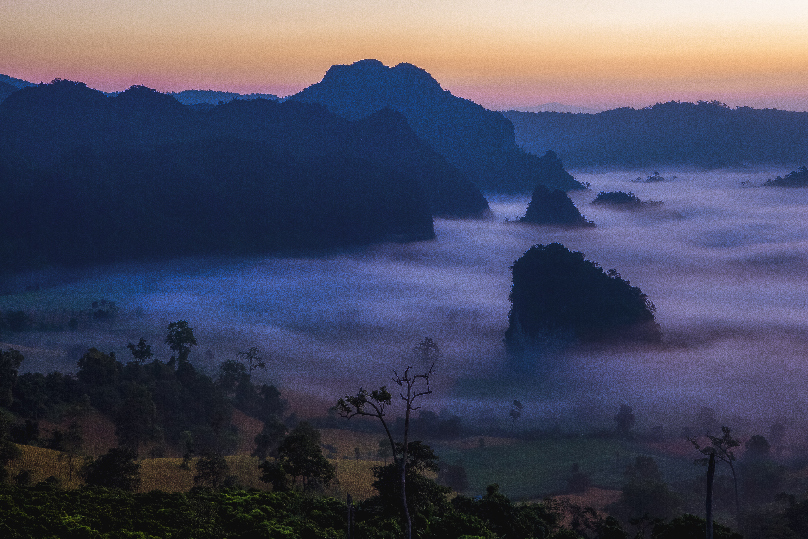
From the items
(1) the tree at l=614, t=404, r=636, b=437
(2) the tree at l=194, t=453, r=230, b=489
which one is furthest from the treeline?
(1) the tree at l=614, t=404, r=636, b=437

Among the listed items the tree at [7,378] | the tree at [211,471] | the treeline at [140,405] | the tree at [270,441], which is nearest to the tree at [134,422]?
the treeline at [140,405]

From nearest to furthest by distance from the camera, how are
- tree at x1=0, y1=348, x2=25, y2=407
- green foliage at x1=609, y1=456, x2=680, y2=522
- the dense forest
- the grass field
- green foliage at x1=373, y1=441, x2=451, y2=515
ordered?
1. the dense forest
2. green foliage at x1=373, y1=441, x2=451, y2=515
3. the grass field
4. green foliage at x1=609, y1=456, x2=680, y2=522
5. tree at x1=0, y1=348, x2=25, y2=407

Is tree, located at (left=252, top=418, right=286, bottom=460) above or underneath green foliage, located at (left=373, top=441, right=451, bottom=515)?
underneath

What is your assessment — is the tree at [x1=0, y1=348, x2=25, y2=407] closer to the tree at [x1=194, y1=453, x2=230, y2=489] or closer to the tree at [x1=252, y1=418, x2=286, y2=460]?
the tree at [x1=252, y1=418, x2=286, y2=460]

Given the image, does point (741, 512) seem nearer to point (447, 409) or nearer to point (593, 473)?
point (593, 473)

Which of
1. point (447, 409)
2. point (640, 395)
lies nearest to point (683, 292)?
point (640, 395)

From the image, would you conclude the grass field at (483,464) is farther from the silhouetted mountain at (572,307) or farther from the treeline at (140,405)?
the silhouetted mountain at (572,307)
